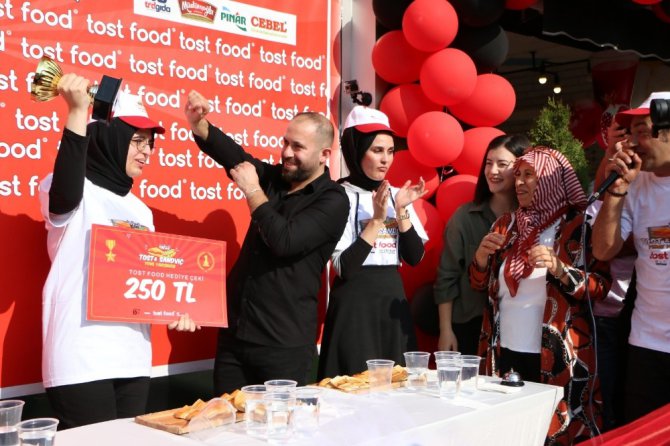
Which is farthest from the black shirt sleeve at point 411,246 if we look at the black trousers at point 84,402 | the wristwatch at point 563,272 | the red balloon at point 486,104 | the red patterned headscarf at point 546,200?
the black trousers at point 84,402

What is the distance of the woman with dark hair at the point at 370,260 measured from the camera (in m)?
2.88

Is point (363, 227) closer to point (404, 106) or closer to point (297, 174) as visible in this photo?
point (297, 174)

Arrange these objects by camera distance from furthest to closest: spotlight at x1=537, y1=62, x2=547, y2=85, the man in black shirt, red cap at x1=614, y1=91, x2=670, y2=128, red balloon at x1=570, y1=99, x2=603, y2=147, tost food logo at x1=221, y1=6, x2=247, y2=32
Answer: spotlight at x1=537, y1=62, x2=547, y2=85 < red balloon at x1=570, y1=99, x2=603, y2=147 < tost food logo at x1=221, y1=6, x2=247, y2=32 < red cap at x1=614, y1=91, x2=670, y2=128 < the man in black shirt

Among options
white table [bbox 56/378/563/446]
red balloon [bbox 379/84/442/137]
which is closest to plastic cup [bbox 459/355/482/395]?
white table [bbox 56/378/563/446]

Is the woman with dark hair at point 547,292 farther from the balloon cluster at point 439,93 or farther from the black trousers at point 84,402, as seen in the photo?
the black trousers at point 84,402

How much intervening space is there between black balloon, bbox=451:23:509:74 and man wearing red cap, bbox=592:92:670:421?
119 cm

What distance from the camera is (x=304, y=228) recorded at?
2.44m

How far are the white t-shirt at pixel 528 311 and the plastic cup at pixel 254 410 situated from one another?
1.56 metres

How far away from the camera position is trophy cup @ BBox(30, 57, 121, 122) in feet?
6.91

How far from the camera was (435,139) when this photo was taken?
3.32 metres

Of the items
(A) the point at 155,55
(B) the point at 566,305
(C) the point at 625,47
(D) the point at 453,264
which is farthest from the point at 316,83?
(C) the point at 625,47

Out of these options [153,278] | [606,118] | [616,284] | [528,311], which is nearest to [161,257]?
[153,278]

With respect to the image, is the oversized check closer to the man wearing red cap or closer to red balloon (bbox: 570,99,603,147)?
the man wearing red cap

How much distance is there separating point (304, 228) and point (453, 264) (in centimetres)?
114
